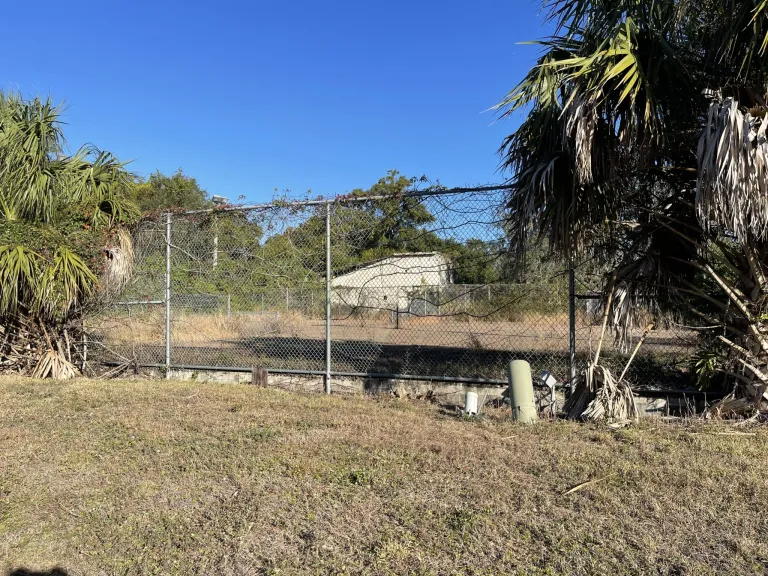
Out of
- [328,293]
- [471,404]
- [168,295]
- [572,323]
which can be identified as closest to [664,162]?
[572,323]

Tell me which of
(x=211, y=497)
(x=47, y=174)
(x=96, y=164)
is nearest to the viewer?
(x=211, y=497)

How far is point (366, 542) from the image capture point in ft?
10.1

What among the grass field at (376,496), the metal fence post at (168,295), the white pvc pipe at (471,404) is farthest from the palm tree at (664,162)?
the metal fence post at (168,295)

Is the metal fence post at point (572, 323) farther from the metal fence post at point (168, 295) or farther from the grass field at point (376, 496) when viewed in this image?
the metal fence post at point (168, 295)

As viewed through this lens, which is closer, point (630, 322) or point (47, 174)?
point (630, 322)

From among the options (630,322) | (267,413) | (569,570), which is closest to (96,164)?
(267,413)

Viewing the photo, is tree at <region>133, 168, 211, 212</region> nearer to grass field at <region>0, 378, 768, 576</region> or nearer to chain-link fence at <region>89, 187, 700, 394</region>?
chain-link fence at <region>89, 187, 700, 394</region>

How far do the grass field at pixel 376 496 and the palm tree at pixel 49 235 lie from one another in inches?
92.6

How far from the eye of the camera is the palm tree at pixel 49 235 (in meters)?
7.53

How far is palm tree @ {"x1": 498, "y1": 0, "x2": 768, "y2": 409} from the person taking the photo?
14.3ft

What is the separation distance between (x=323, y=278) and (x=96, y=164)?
13.3 feet

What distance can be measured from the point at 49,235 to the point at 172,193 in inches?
994

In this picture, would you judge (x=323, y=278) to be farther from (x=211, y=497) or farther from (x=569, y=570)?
(x=569, y=570)

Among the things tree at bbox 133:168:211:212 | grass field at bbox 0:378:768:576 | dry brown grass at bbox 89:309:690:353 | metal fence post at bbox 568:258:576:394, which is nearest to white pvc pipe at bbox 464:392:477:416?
grass field at bbox 0:378:768:576
